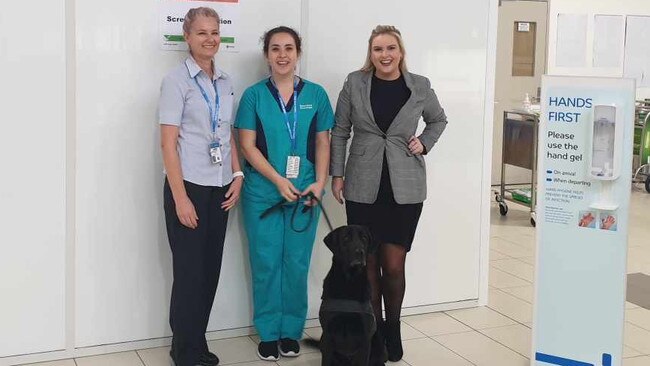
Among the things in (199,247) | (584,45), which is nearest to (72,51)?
(199,247)

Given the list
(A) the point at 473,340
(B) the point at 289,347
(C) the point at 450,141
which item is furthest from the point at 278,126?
(A) the point at 473,340

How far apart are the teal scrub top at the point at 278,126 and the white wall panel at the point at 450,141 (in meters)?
0.54

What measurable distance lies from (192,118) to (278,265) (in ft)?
2.76

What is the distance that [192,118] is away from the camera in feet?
11.1

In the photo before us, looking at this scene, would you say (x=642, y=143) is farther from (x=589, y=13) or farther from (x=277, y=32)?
(x=277, y=32)

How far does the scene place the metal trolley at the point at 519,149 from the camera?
7.19 m

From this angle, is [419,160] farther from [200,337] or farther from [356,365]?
[200,337]

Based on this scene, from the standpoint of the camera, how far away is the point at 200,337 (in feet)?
11.8

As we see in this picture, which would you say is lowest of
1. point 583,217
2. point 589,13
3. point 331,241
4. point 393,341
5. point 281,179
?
point 393,341

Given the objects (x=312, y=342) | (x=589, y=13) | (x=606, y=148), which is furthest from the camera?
(x=589, y=13)

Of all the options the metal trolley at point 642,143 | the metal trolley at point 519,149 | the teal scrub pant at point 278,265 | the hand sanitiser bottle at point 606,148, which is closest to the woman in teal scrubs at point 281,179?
the teal scrub pant at point 278,265

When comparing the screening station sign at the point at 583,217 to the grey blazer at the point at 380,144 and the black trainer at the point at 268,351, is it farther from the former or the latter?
the black trainer at the point at 268,351

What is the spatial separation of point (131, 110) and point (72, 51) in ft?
1.18

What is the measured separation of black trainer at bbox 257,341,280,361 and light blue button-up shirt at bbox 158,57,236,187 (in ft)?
2.68
